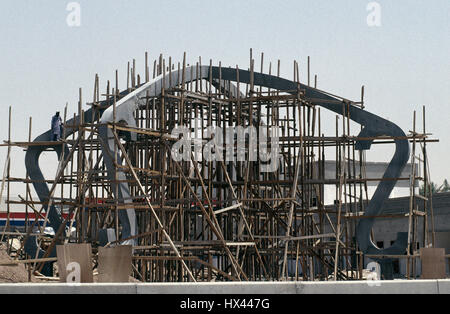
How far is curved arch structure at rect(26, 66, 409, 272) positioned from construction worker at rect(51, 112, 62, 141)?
0.90 metres

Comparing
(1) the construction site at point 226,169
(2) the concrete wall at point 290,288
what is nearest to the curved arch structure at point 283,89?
(1) the construction site at point 226,169

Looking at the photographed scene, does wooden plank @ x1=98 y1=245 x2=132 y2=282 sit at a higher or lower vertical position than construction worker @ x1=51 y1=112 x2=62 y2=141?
lower

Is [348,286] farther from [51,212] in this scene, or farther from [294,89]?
[51,212]

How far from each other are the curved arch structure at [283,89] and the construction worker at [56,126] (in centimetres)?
90

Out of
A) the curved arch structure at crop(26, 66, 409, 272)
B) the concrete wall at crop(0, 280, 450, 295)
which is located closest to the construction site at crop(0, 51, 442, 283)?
the curved arch structure at crop(26, 66, 409, 272)

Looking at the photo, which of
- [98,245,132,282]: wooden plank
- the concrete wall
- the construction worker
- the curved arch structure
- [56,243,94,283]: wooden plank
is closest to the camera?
the concrete wall

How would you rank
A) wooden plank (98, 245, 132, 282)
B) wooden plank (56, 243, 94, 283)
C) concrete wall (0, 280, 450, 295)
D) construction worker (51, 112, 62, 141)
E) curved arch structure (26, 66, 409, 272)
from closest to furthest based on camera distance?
1. concrete wall (0, 280, 450, 295)
2. wooden plank (56, 243, 94, 283)
3. wooden plank (98, 245, 132, 282)
4. curved arch structure (26, 66, 409, 272)
5. construction worker (51, 112, 62, 141)

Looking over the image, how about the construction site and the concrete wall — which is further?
the construction site

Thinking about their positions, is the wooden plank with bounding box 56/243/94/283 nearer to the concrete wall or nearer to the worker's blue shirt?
the concrete wall

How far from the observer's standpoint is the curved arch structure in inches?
887

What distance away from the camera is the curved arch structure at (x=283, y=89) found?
22.5m

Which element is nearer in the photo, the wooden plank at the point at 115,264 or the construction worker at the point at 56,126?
the wooden plank at the point at 115,264

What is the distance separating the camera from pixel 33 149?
28.0 meters

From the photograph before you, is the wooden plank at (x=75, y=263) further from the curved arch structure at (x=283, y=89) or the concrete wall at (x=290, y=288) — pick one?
the curved arch structure at (x=283, y=89)
